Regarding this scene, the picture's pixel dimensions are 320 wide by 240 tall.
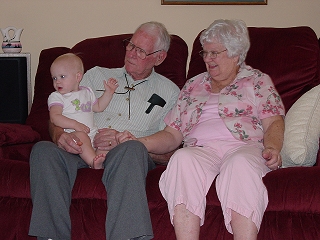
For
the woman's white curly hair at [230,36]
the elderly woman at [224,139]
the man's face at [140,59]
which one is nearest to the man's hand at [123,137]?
the elderly woman at [224,139]

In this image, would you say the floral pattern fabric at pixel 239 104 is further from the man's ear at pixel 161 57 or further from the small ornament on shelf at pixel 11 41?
the small ornament on shelf at pixel 11 41

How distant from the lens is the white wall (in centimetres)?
345

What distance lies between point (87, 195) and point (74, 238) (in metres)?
0.20

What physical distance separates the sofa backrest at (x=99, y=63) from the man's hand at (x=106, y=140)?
1.63ft

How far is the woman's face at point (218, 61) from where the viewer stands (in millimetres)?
2432

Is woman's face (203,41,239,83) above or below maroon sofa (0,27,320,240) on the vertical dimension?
above

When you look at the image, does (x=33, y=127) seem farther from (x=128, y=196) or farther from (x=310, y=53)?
(x=310, y=53)

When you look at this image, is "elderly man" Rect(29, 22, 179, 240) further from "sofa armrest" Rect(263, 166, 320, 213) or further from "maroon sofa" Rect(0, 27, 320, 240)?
"sofa armrest" Rect(263, 166, 320, 213)

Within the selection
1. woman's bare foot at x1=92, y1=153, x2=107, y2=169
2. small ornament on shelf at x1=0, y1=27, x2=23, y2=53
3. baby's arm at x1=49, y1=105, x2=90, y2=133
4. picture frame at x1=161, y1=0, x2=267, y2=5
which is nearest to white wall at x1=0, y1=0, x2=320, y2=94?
picture frame at x1=161, y1=0, x2=267, y2=5

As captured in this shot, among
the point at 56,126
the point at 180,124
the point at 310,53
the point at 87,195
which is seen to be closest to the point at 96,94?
the point at 56,126

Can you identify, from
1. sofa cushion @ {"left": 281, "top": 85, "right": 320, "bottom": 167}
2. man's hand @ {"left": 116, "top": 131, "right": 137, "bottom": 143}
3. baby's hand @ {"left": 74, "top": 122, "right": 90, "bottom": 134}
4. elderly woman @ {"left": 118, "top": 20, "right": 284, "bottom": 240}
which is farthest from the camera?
baby's hand @ {"left": 74, "top": 122, "right": 90, "bottom": 134}

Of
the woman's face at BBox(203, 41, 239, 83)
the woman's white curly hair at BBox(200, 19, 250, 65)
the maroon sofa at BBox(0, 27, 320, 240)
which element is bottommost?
the maroon sofa at BBox(0, 27, 320, 240)

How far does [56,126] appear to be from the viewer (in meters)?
2.55

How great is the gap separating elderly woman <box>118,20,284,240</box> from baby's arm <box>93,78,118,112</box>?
0.30m
